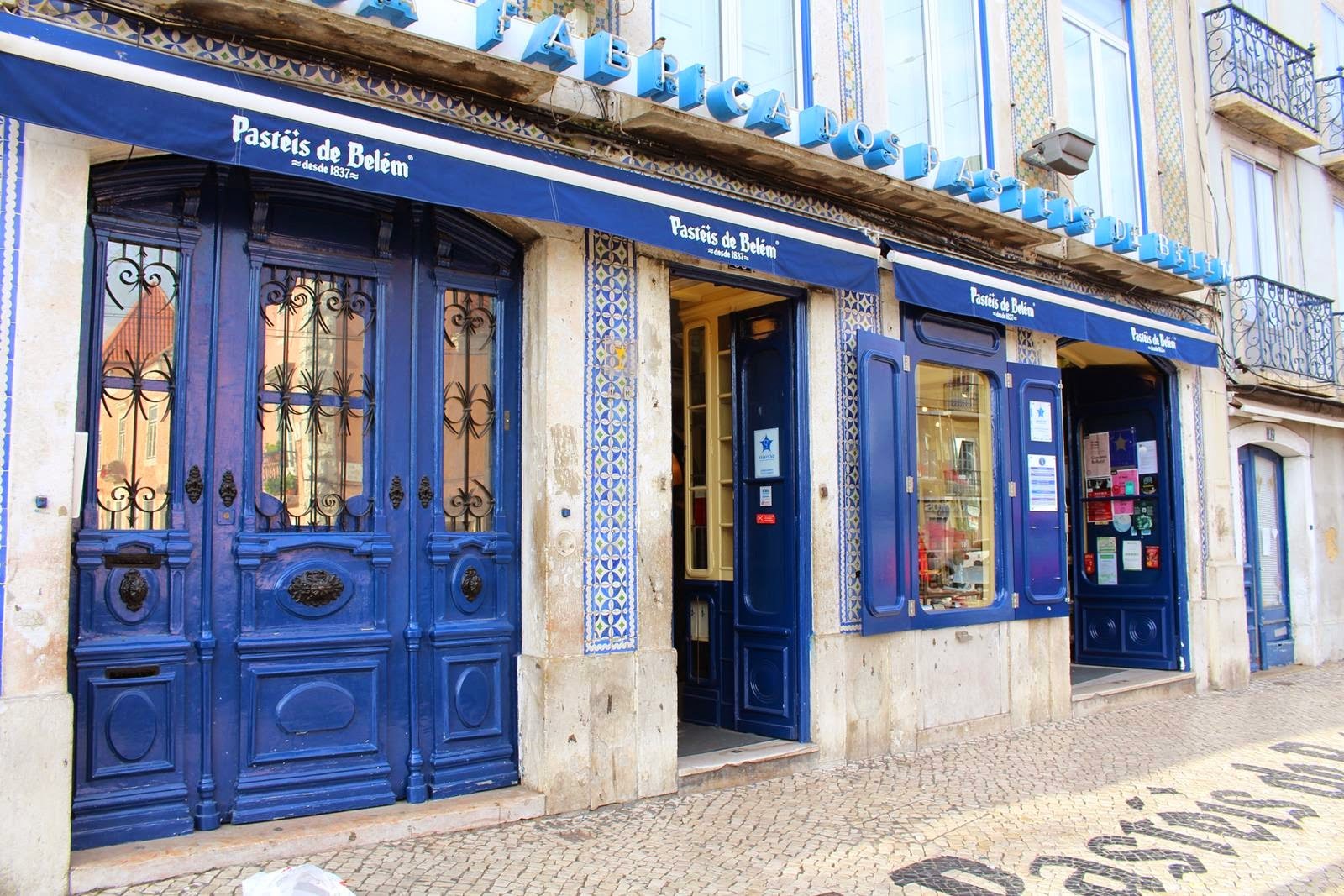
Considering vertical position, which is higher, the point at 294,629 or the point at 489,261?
the point at 489,261

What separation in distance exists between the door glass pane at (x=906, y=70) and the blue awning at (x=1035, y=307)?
1170 millimetres

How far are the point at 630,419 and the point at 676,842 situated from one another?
7.38ft

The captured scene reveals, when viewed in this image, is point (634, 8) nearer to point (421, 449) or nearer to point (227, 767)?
Answer: point (421, 449)

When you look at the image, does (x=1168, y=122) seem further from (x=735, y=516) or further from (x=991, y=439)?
(x=735, y=516)

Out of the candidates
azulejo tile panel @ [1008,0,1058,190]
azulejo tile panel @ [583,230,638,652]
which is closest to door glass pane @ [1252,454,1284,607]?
azulejo tile panel @ [1008,0,1058,190]

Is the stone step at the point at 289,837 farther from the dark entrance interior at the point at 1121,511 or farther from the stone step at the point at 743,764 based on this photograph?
the dark entrance interior at the point at 1121,511

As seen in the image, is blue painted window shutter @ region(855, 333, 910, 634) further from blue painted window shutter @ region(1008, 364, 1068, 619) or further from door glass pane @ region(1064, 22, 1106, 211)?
door glass pane @ region(1064, 22, 1106, 211)

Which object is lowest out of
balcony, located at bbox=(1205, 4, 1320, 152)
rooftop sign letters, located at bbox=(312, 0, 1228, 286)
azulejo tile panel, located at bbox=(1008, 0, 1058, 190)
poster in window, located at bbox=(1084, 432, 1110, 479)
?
poster in window, located at bbox=(1084, 432, 1110, 479)

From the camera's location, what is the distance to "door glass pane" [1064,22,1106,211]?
975cm

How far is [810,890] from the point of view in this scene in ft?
14.5

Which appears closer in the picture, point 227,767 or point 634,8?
point 227,767

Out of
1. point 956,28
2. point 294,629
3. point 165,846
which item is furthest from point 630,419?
point 956,28

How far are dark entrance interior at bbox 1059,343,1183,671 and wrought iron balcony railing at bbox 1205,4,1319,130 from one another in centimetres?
337

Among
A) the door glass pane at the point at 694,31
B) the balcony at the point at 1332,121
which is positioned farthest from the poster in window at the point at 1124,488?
the door glass pane at the point at 694,31
